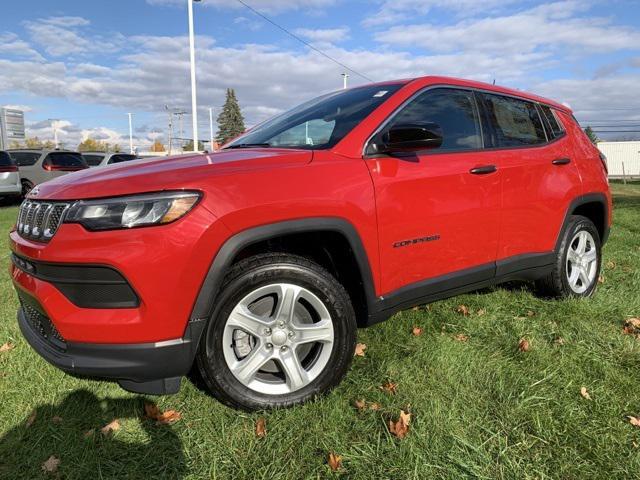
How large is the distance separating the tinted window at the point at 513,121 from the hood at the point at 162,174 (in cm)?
160

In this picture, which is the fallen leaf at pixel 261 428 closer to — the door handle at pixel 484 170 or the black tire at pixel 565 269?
the door handle at pixel 484 170

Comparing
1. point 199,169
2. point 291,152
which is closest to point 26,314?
point 199,169

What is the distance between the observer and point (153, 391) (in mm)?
2182

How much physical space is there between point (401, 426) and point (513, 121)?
8.02 ft

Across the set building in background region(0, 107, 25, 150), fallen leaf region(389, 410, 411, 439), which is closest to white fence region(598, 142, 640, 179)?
fallen leaf region(389, 410, 411, 439)

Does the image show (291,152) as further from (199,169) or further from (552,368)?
(552,368)

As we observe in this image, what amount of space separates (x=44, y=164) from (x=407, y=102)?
15.7 metres

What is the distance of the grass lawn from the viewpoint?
2.07 metres

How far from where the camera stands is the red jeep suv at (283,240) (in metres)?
2.05

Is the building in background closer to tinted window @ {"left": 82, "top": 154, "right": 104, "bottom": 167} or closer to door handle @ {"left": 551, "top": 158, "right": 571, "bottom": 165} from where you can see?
tinted window @ {"left": 82, "top": 154, "right": 104, "bottom": 167}

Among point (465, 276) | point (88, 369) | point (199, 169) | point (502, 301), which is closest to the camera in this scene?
point (88, 369)

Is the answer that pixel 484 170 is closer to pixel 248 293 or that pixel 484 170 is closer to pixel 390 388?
pixel 390 388

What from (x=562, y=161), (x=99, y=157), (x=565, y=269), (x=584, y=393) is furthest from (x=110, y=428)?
(x=99, y=157)

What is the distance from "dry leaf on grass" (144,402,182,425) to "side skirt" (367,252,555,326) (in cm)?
113
